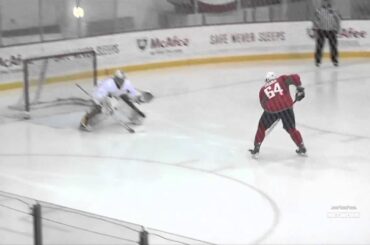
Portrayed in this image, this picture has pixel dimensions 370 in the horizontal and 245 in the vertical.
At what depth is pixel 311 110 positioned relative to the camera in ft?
29.1

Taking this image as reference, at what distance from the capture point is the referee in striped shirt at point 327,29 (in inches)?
451

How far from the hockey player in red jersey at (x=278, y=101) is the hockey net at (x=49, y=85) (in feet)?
8.42

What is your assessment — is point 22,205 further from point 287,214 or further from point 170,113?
point 170,113

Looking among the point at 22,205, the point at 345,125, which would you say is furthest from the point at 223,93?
the point at 22,205

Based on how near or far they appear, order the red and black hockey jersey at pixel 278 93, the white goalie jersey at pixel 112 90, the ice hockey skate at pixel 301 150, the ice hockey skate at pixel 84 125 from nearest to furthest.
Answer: the red and black hockey jersey at pixel 278 93, the ice hockey skate at pixel 301 150, the white goalie jersey at pixel 112 90, the ice hockey skate at pixel 84 125

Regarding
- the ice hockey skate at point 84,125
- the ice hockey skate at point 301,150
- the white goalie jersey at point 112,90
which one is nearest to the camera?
the ice hockey skate at point 301,150

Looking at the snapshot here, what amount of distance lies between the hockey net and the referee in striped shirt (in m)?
3.90

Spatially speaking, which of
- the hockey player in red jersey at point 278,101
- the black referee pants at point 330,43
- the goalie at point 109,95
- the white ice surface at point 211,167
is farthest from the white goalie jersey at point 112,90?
the black referee pants at point 330,43

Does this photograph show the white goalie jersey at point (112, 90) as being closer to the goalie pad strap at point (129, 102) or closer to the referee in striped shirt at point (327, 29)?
the goalie pad strap at point (129, 102)

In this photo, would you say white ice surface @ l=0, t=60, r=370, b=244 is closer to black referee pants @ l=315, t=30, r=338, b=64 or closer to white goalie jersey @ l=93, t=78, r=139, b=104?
white goalie jersey @ l=93, t=78, r=139, b=104

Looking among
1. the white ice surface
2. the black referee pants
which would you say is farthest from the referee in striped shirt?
the white ice surface

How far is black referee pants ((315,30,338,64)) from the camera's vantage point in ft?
37.6

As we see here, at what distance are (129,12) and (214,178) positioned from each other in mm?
5691

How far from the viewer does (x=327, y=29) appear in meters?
11.5
